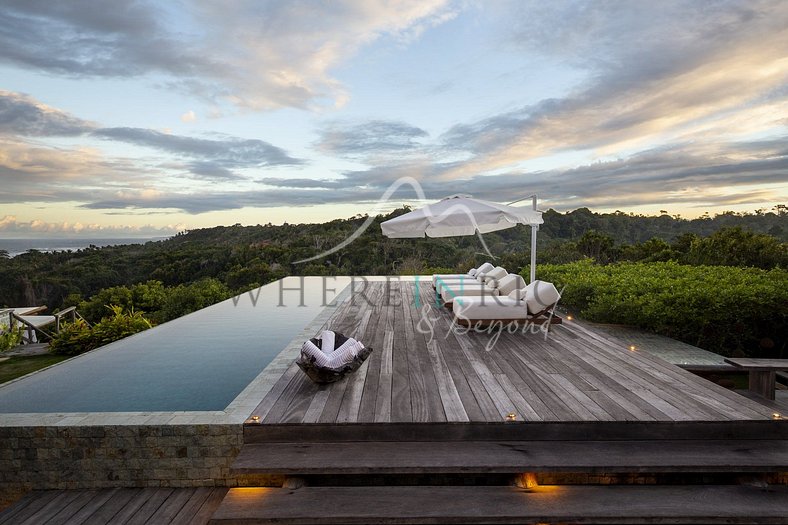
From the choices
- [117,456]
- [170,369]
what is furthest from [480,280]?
[117,456]

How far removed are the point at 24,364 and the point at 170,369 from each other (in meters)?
4.85

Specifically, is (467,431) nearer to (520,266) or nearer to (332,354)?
(332,354)

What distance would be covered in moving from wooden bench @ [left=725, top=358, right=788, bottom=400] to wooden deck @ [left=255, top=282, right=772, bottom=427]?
556 mm

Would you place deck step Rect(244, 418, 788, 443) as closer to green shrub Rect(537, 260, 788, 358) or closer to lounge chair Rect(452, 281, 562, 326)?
lounge chair Rect(452, 281, 562, 326)

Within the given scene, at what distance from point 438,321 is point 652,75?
300 inches

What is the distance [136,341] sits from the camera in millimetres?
5809

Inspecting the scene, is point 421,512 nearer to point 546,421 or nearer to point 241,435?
point 546,421

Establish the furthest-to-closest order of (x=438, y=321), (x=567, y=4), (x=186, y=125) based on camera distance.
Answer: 1. (x=186, y=125)
2. (x=567, y=4)
3. (x=438, y=321)

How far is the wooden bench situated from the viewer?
3605mm

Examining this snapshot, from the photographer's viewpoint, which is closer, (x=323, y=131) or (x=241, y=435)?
(x=241, y=435)

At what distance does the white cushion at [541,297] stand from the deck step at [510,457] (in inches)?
106

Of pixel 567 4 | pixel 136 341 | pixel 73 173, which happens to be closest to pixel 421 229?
pixel 136 341

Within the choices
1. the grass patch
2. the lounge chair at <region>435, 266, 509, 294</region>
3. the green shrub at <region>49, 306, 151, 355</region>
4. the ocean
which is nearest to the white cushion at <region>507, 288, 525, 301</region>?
the lounge chair at <region>435, 266, 509, 294</region>

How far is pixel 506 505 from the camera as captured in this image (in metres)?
2.19
